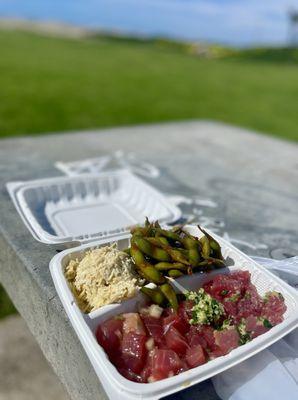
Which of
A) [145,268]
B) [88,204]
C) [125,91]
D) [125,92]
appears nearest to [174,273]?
[145,268]

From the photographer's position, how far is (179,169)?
5.18m

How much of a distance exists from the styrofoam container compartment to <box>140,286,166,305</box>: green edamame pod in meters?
0.05

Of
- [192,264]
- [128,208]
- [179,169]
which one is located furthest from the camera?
[179,169]

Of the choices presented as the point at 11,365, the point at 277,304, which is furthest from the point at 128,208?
the point at 277,304

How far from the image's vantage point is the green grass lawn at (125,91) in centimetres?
1152

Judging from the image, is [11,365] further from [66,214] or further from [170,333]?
[170,333]

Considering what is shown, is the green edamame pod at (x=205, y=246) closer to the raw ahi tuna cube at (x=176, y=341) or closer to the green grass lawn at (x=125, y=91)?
the raw ahi tuna cube at (x=176, y=341)

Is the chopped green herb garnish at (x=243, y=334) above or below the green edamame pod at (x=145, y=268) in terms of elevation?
below

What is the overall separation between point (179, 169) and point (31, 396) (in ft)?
8.84

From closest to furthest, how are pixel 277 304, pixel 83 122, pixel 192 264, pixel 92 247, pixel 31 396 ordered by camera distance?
1. pixel 277 304
2. pixel 192 264
3. pixel 92 247
4. pixel 31 396
5. pixel 83 122

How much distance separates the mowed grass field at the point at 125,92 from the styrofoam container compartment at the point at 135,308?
304 inches

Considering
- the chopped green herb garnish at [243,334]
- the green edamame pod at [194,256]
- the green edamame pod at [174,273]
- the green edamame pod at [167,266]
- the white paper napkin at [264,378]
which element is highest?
the green edamame pod at [194,256]

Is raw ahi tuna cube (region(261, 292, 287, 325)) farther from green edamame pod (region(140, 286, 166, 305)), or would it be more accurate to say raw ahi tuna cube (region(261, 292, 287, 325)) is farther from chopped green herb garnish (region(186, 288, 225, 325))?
green edamame pod (region(140, 286, 166, 305))

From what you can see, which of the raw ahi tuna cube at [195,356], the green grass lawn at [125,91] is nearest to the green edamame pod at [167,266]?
the raw ahi tuna cube at [195,356]
